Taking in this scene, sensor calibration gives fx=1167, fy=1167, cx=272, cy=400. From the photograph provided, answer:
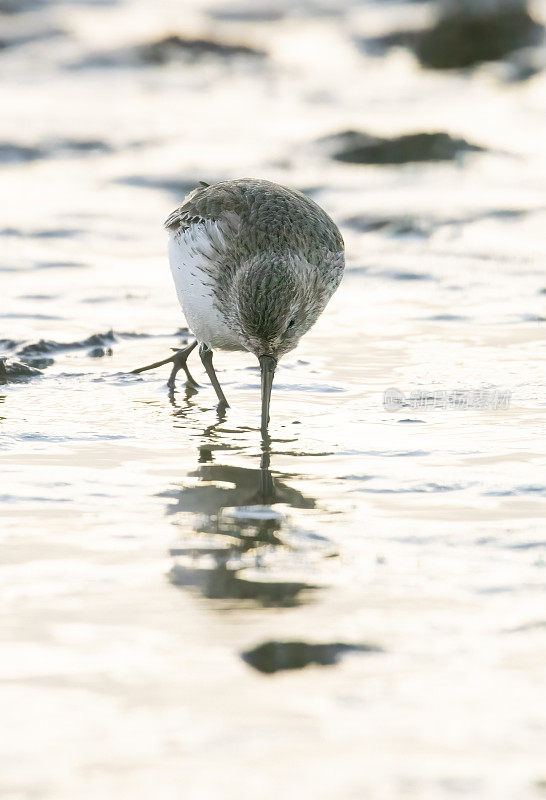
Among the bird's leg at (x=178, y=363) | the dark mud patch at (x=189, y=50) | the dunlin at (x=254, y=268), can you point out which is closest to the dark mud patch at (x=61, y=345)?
the bird's leg at (x=178, y=363)

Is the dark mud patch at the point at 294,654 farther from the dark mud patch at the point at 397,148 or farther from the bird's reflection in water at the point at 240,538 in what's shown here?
the dark mud patch at the point at 397,148

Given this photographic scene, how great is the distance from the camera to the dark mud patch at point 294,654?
3.50 m

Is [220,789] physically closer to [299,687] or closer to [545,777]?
[299,687]

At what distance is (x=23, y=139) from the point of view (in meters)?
14.8

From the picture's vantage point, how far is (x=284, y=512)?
5.06 metres

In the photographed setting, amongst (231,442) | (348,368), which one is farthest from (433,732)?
(348,368)

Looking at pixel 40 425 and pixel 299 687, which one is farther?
pixel 40 425

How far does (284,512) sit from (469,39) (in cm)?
1502

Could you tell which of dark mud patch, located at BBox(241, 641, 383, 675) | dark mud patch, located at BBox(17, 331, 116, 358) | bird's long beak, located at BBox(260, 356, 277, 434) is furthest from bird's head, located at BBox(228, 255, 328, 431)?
dark mud patch, located at BBox(241, 641, 383, 675)

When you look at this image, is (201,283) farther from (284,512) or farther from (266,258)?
(284,512)

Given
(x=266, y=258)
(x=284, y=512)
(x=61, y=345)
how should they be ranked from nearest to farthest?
(x=284, y=512) < (x=266, y=258) < (x=61, y=345)

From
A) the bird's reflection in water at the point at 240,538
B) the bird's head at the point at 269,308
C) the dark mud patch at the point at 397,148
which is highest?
the dark mud patch at the point at 397,148

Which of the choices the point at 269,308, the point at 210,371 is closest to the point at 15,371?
the point at 210,371

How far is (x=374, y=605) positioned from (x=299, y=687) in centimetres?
64
